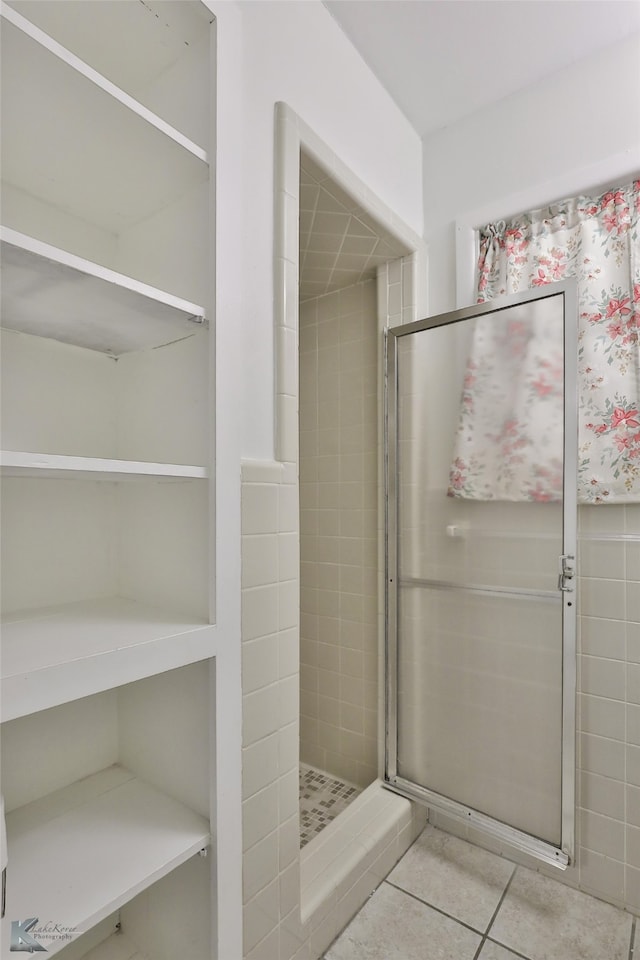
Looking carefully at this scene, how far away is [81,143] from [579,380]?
4.57ft

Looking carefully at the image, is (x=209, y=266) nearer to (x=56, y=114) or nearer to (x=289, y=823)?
(x=56, y=114)

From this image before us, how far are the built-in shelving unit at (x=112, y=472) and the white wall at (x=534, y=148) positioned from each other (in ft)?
3.45

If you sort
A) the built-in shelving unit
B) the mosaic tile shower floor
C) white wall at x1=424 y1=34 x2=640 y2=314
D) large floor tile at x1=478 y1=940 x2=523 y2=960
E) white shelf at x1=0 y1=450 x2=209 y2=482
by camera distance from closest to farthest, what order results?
white shelf at x1=0 y1=450 x2=209 y2=482 → the built-in shelving unit → large floor tile at x1=478 y1=940 x2=523 y2=960 → white wall at x1=424 y1=34 x2=640 y2=314 → the mosaic tile shower floor

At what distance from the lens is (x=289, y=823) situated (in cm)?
117

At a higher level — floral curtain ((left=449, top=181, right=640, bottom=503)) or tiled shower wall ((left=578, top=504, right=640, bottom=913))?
floral curtain ((left=449, top=181, right=640, bottom=503))

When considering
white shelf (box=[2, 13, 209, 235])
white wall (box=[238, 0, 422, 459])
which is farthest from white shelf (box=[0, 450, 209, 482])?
white shelf (box=[2, 13, 209, 235])

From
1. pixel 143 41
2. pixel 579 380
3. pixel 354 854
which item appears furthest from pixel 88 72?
pixel 354 854

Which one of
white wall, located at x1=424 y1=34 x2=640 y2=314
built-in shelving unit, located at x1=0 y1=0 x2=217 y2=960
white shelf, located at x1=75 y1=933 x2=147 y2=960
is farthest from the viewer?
white wall, located at x1=424 y1=34 x2=640 y2=314

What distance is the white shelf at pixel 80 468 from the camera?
2.31 feet

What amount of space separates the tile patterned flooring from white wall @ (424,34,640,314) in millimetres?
1845

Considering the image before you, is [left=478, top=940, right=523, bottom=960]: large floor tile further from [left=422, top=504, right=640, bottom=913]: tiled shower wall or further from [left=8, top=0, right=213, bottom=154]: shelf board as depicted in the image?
[left=8, top=0, right=213, bottom=154]: shelf board

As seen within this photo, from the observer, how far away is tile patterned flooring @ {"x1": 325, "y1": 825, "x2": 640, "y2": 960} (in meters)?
1.29

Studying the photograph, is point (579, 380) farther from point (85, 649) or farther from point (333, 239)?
point (85, 649)

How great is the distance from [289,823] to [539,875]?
3.07 feet
